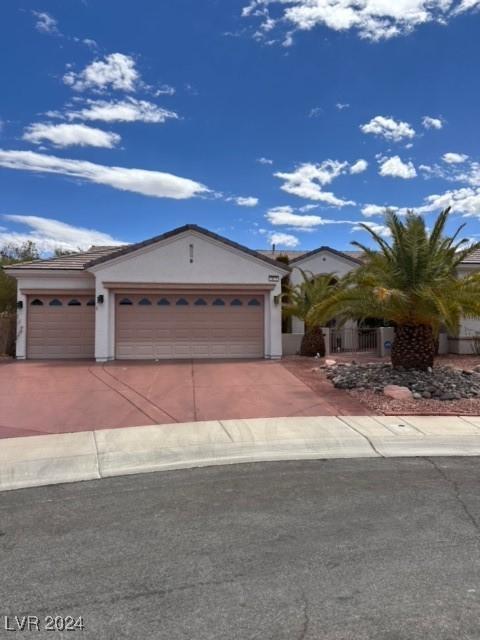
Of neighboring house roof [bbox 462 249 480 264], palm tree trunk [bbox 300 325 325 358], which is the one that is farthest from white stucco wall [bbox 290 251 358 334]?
palm tree trunk [bbox 300 325 325 358]

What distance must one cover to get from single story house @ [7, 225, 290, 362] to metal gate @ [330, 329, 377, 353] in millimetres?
4644

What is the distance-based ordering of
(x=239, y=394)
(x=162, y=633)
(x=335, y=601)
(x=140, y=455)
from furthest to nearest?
(x=239, y=394) → (x=140, y=455) → (x=335, y=601) → (x=162, y=633)

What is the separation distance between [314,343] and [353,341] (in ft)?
14.2

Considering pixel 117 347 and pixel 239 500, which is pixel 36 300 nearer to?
pixel 117 347

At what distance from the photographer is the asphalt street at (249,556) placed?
310 centimetres

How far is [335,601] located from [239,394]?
26.6 feet

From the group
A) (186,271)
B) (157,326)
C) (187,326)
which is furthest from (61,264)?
(187,326)

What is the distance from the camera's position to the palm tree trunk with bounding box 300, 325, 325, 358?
18.5 m

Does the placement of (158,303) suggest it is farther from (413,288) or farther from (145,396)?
(413,288)

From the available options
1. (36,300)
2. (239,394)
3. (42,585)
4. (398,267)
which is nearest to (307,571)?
(42,585)

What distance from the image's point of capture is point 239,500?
17.3ft

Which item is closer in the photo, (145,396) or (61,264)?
(145,396)

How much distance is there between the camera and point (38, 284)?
17.9 meters

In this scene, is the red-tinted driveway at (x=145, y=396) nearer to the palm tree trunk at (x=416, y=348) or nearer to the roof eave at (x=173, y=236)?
the palm tree trunk at (x=416, y=348)
